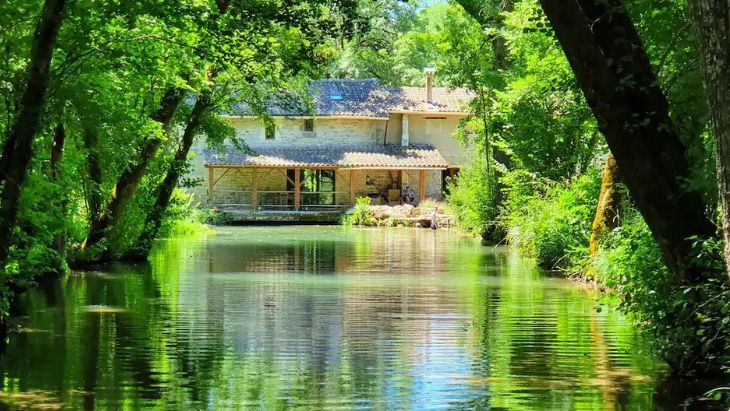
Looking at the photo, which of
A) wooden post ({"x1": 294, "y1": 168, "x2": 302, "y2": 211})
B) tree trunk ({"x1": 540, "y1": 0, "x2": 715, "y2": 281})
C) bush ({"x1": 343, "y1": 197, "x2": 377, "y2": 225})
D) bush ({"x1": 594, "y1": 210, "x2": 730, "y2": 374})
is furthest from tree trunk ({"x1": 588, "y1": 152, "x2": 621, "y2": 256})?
wooden post ({"x1": 294, "y1": 168, "x2": 302, "y2": 211})

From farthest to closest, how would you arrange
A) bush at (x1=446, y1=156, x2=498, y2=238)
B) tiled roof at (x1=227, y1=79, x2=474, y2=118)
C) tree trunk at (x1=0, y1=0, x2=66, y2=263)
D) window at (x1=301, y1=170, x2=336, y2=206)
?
window at (x1=301, y1=170, x2=336, y2=206)
tiled roof at (x1=227, y1=79, x2=474, y2=118)
bush at (x1=446, y1=156, x2=498, y2=238)
tree trunk at (x1=0, y1=0, x2=66, y2=263)

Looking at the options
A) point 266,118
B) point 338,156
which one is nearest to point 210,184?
point 338,156

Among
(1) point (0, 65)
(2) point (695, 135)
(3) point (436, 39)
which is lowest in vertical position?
(2) point (695, 135)

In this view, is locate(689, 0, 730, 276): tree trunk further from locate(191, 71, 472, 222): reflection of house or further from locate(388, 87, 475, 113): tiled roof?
locate(388, 87, 475, 113): tiled roof

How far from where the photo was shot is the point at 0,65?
1286 centimetres

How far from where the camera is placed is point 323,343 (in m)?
13.5

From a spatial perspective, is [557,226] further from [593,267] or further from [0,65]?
[0,65]

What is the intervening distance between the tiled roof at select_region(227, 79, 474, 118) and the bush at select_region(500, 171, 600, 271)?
1019 inches

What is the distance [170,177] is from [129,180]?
3.70 m

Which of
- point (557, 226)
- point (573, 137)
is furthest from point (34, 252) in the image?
point (573, 137)

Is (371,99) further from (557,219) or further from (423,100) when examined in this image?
(557,219)

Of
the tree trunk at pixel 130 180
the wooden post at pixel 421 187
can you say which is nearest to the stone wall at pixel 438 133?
the wooden post at pixel 421 187

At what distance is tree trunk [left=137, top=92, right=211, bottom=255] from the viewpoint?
28.2 metres

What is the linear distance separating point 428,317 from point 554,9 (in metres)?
7.27
